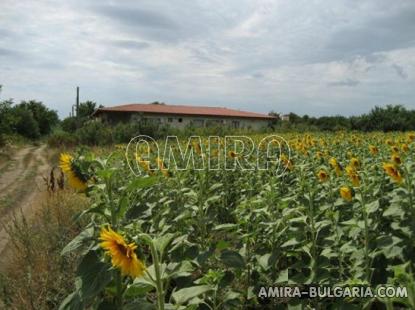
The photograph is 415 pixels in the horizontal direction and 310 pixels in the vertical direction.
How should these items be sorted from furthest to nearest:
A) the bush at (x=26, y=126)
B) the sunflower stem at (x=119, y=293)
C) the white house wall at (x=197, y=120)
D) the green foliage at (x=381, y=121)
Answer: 1. the bush at (x=26, y=126)
2. the white house wall at (x=197, y=120)
3. the green foliage at (x=381, y=121)
4. the sunflower stem at (x=119, y=293)

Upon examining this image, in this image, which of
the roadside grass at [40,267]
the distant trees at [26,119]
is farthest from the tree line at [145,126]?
the roadside grass at [40,267]

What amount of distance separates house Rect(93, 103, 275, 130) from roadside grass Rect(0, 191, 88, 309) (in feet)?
105

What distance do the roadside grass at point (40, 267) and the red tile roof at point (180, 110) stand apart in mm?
34861

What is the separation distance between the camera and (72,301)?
2.03 m

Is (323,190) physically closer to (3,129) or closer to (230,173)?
(230,173)

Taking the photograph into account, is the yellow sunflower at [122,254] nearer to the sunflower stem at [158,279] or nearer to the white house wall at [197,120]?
the sunflower stem at [158,279]

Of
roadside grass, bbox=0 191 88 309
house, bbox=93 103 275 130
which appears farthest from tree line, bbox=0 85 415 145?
roadside grass, bbox=0 191 88 309

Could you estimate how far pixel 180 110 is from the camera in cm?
4412

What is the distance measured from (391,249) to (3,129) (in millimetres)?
24119

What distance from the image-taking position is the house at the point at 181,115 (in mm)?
40625

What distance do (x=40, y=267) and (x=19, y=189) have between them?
340 inches

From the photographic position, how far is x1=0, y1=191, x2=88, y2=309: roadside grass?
11.5ft

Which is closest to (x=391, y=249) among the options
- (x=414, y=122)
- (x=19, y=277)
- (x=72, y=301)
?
(x=72, y=301)

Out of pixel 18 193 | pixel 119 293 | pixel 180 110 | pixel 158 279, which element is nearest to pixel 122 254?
pixel 158 279
